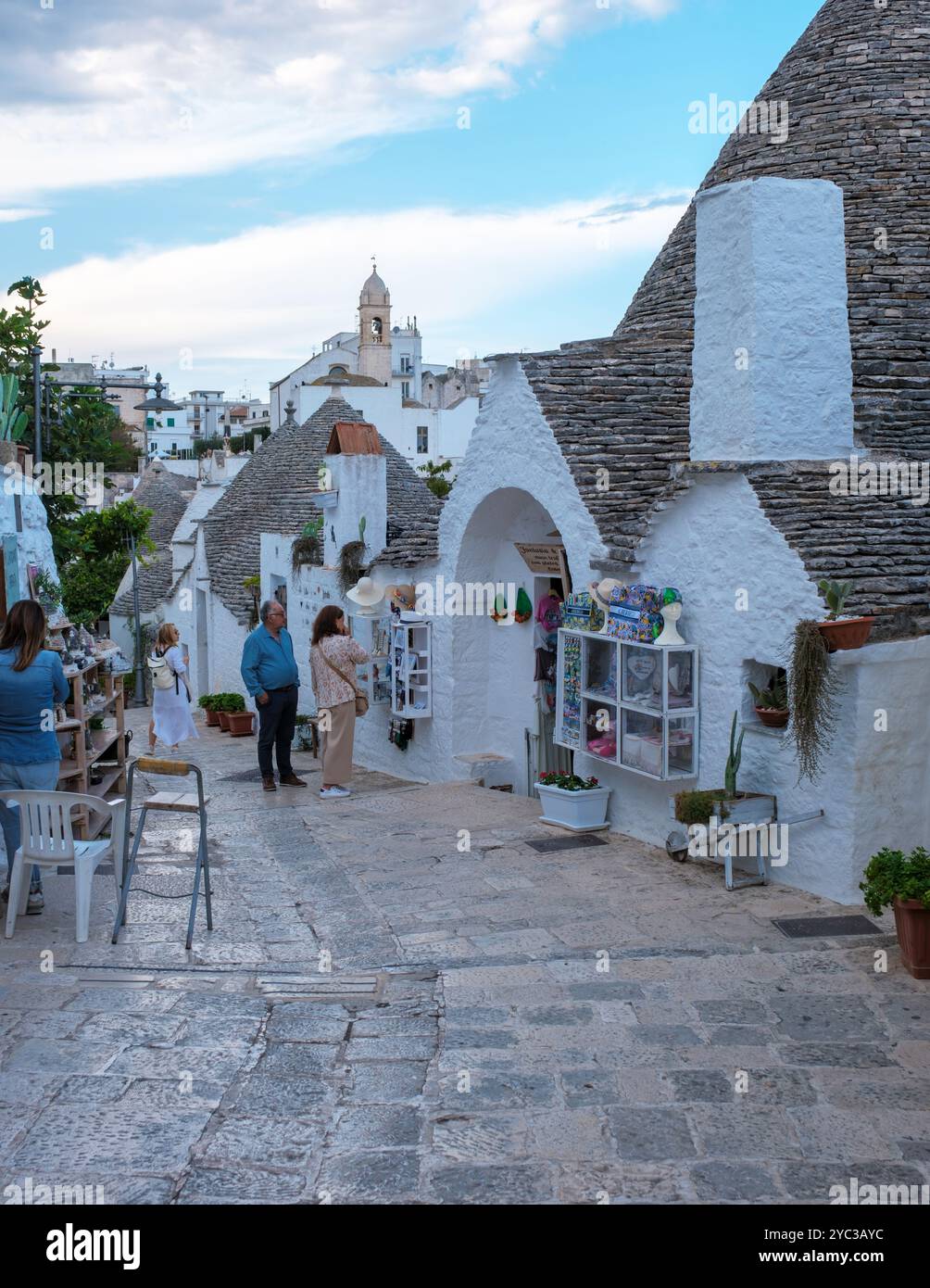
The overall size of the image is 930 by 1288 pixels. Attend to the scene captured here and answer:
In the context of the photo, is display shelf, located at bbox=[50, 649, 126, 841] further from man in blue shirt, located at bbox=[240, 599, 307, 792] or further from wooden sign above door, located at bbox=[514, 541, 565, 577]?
wooden sign above door, located at bbox=[514, 541, 565, 577]

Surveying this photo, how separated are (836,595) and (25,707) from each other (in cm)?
481

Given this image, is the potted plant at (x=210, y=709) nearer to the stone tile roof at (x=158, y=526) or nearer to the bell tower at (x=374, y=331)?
the stone tile roof at (x=158, y=526)

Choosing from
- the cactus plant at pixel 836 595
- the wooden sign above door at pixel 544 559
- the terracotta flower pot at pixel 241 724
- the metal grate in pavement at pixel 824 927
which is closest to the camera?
the metal grate in pavement at pixel 824 927

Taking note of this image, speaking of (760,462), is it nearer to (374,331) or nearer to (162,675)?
(162,675)

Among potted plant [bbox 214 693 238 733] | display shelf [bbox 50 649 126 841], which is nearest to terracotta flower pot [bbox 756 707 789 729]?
display shelf [bbox 50 649 126 841]

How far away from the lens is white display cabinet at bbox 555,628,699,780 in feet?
29.0

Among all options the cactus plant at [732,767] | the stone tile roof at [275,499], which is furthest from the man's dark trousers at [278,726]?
the stone tile roof at [275,499]

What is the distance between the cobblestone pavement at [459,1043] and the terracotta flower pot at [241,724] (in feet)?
35.0

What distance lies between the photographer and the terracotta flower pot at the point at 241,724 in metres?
19.2

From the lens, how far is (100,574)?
2544cm

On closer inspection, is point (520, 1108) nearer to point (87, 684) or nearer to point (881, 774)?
point (881, 774)

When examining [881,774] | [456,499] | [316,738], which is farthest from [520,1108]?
[316,738]

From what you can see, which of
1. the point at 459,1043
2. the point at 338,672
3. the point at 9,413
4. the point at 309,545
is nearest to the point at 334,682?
the point at 338,672

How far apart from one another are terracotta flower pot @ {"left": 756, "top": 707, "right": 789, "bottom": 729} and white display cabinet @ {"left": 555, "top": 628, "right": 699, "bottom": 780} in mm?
625
